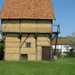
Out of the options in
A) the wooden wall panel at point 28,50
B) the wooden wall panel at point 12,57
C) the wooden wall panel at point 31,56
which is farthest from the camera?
the wooden wall panel at point 28,50

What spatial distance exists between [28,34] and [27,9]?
4366mm

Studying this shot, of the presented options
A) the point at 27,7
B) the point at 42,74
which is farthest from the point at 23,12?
the point at 42,74

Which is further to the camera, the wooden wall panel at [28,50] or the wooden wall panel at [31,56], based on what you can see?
the wooden wall panel at [28,50]

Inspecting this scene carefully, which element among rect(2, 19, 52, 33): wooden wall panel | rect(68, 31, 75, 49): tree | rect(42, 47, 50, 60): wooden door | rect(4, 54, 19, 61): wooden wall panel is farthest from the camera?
rect(68, 31, 75, 49): tree

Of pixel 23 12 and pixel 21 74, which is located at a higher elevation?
pixel 23 12

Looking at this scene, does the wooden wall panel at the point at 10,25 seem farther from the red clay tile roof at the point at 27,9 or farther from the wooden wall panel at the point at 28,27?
the wooden wall panel at the point at 28,27

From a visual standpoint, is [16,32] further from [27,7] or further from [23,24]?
[27,7]

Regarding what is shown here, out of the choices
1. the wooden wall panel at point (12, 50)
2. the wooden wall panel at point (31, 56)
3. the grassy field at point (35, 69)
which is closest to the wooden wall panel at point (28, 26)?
the wooden wall panel at point (12, 50)

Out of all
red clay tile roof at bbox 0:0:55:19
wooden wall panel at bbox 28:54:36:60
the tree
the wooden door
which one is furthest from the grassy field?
the tree

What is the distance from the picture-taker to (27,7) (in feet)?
132

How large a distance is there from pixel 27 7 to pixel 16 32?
16.1 ft

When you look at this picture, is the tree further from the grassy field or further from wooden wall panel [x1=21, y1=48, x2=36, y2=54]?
the grassy field

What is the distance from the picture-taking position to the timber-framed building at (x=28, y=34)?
3831 centimetres

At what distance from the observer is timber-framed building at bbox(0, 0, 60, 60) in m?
38.3
